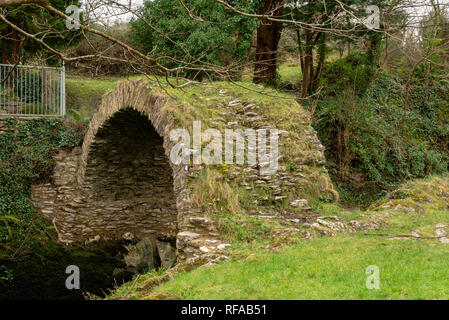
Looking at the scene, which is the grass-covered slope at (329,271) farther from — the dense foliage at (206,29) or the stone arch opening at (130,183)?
the stone arch opening at (130,183)

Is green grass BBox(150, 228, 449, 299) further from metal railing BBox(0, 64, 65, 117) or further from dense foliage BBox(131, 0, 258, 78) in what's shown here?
metal railing BBox(0, 64, 65, 117)

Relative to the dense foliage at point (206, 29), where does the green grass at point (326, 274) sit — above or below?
below

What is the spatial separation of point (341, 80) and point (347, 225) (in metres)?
8.94

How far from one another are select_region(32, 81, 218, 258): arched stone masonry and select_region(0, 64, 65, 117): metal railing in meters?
1.55

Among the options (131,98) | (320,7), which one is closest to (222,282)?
(131,98)

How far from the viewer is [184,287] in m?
4.38

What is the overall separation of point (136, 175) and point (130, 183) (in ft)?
1.09

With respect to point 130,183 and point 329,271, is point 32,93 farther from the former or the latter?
point 329,271

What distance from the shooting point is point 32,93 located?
13.2 m

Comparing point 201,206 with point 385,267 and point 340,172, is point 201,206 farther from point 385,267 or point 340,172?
point 340,172

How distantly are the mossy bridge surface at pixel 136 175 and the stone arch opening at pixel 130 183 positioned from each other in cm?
3

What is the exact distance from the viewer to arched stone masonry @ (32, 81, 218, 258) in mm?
11414

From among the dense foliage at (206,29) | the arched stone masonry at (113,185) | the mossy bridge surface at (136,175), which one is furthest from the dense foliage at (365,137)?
the arched stone masonry at (113,185)

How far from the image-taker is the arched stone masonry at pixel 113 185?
11.4 m
